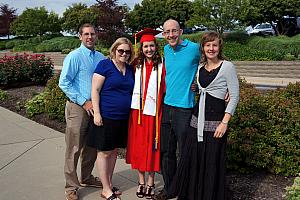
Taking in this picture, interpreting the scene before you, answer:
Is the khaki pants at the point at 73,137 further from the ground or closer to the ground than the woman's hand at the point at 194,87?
closer to the ground

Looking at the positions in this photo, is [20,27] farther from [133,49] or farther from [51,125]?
[133,49]

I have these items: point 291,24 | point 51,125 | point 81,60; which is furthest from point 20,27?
point 81,60

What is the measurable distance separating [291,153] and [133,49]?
2207 millimetres

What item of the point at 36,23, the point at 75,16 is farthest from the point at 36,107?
the point at 36,23

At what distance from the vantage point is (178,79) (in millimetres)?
3562

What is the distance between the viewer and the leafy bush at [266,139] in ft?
13.9

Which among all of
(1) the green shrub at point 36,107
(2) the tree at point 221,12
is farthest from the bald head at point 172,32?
(2) the tree at point 221,12

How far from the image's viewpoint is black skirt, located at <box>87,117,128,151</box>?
12.0ft

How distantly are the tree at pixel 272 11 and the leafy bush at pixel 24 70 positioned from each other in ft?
55.9

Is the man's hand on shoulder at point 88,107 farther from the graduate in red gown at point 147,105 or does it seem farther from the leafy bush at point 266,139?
the leafy bush at point 266,139

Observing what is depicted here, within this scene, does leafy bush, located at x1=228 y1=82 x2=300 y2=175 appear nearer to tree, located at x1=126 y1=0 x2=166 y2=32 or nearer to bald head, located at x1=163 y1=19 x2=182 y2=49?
bald head, located at x1=163 y1=19 x2=182 y2=49

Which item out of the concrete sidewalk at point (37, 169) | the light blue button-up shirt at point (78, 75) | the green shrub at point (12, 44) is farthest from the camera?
the green shrub at point (12, 44)

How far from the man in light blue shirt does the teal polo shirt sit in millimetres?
841

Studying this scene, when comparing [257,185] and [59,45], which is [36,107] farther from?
[59,45]
